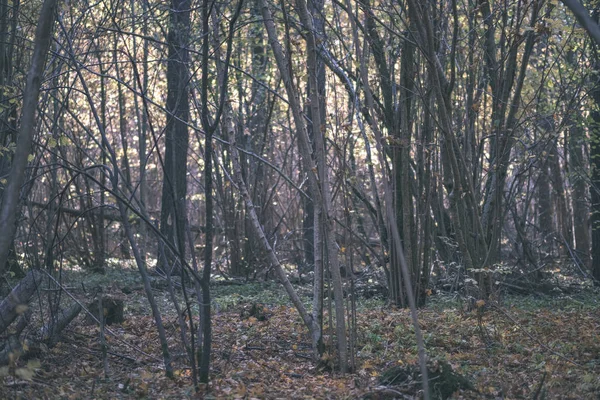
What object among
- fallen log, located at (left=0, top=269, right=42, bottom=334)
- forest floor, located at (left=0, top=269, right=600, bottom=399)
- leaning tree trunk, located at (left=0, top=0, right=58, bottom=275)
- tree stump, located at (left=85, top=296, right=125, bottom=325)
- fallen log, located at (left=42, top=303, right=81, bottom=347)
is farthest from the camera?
tree stump, located at (left=85, top=296, right=125, bottom=325)

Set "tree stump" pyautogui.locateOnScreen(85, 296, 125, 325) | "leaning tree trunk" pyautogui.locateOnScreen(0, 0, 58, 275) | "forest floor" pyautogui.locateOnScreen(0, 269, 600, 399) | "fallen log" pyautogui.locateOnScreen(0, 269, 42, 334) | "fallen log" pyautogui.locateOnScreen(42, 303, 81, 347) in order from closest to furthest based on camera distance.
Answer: "leaning tree trunk" pyautogui.locateOnScreen(0, 0, 58, 275) < "forest floor" pyautogui.locateOnScreen(0, 269, 600, 399) < "fallen log" pyautogui.locateOnScreen(0, 269, 42, 334) < "fallen log" pyautogui.locateOnScreen(42, 303, 81, 347) < "tree stump" pyautogui.locateOnScreen(85, 296, 125, 325)

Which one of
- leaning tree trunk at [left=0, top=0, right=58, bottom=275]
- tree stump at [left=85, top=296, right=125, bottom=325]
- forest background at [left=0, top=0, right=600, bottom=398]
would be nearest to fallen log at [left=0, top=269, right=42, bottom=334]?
forest background at [left=0, top=0, right=600, bottom=398]

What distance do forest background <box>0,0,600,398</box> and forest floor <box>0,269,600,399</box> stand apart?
0.03 m

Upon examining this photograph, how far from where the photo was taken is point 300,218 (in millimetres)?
14492

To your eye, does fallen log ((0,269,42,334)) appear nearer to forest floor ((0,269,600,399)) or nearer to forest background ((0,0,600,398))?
forest background ((0,0,600,398))

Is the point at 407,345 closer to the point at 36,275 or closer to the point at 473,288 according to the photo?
the point at 473,288

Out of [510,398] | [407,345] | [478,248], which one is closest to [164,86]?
[478,248]

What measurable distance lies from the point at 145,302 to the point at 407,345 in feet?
14.0

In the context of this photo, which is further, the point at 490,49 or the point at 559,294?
the point at 559,294

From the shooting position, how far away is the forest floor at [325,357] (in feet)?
14.9

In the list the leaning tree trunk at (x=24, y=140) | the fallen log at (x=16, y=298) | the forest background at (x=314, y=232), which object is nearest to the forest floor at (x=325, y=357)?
the forest background at (x=314, y=232)

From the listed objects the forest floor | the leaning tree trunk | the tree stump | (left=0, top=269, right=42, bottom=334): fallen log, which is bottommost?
the forest floor

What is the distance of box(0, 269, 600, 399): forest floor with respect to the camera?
4.54m

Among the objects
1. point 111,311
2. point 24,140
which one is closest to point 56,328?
point 111,311
